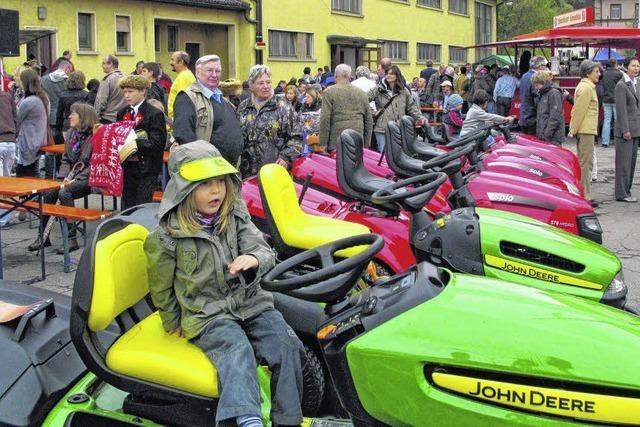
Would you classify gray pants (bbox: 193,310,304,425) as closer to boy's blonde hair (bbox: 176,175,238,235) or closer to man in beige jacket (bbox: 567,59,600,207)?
boy's blonde hair (bbox: 176,175,238,235)

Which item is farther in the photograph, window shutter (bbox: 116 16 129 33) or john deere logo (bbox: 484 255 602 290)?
window shutter (bbox: 116 16 129 33)

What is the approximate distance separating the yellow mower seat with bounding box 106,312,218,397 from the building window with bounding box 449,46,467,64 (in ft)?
151

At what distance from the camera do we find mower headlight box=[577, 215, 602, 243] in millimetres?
5934

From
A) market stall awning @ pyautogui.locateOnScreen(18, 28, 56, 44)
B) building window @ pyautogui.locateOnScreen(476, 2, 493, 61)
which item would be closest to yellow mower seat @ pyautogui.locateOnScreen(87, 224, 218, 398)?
market stall awning @ pyautogui.locateOnScreen(18, 28, 56, 44)

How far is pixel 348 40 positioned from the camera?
3541cm

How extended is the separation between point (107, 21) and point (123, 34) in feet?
2.80

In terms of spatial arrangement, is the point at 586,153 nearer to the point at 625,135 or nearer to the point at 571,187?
the point at 625,135

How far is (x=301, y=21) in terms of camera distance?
32656 millimetres

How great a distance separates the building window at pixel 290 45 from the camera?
31359 millimetres

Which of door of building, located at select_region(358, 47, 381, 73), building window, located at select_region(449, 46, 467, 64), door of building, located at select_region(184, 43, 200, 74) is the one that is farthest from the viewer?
building window, located at select_region(449, 46, 467, 64)

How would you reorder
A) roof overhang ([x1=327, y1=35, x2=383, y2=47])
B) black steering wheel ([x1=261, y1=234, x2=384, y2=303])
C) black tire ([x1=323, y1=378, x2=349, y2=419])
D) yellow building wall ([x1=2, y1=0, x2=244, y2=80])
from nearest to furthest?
black steering wheel ([x1=261, y1=234, x2=384, y2=303])
black tire ([x1=323, y1=378, x2=349, y2=419])
yellow building wall ([x1=2, y1=0, x2=244, y2=80])
roof overhang ([x1=327, y1=35, x2=383, y2=47])

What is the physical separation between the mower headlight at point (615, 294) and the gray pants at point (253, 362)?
4.93 feet

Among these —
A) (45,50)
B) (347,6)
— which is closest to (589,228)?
(45,50)

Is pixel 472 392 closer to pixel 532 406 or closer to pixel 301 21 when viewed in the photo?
pixel 532 406
